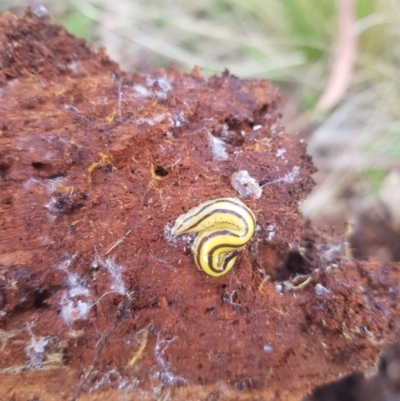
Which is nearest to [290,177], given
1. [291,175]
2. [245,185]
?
[291,175]

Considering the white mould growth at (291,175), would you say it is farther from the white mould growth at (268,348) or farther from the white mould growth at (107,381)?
the white mould growth at (107,381)

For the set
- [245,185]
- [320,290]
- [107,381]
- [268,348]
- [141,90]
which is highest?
[141,90]

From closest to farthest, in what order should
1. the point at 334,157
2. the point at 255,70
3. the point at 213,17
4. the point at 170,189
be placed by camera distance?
the point at 170,189
the point at 334,157
the point at 255,70
the point at 213,17

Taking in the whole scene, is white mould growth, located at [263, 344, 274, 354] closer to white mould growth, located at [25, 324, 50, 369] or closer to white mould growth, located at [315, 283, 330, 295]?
white mould growth, located at [315, 283, 330, 295]

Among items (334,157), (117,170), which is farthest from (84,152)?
(334,157)

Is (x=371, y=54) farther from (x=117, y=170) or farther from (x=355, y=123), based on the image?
(x=117, y=170)

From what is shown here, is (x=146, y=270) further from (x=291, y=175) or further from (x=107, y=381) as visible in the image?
(x=291, y=175)

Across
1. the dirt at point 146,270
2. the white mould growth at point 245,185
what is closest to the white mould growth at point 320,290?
the dirt at point 146,270
